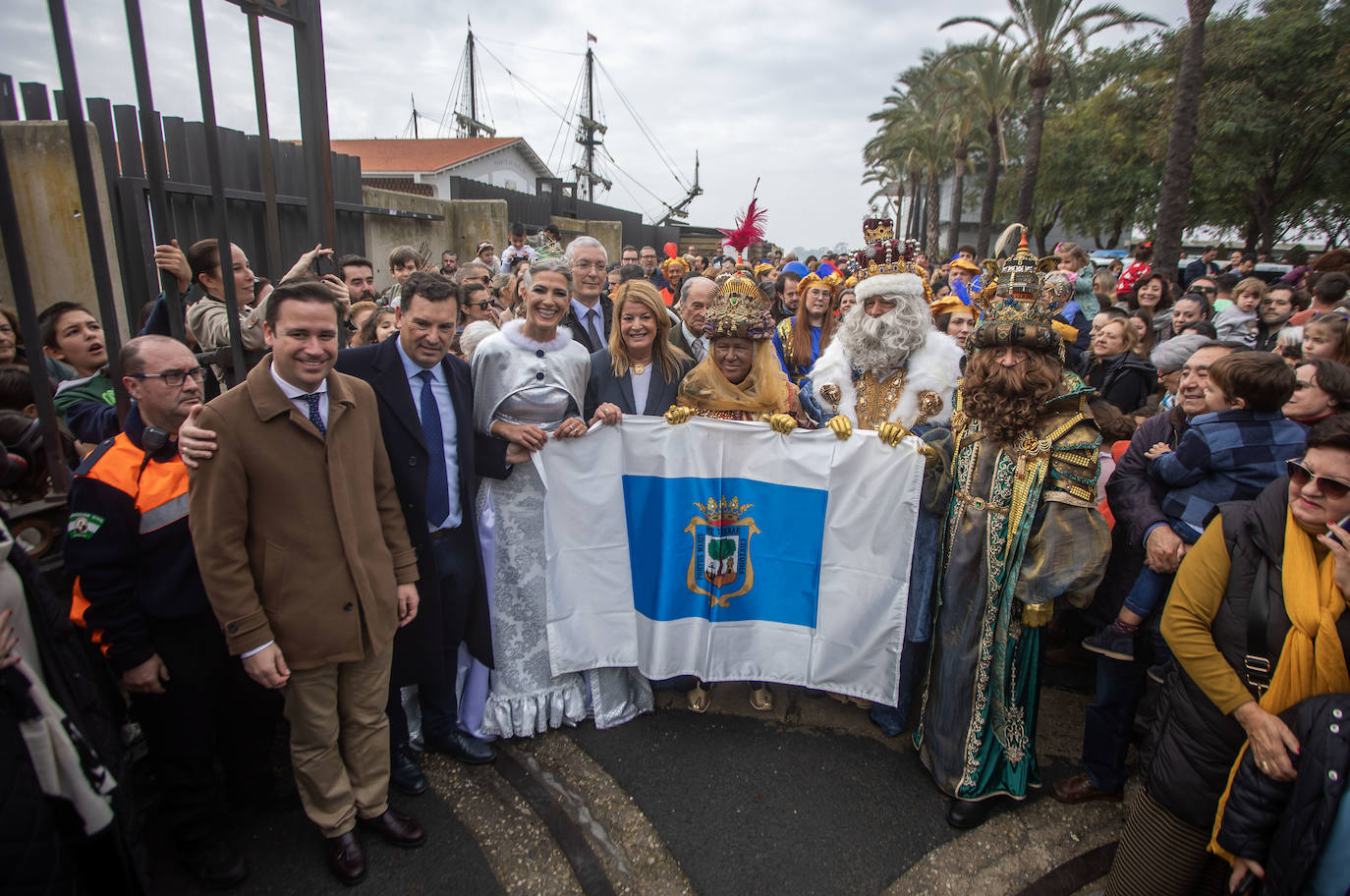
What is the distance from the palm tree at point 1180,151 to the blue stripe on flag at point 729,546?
11837 mm

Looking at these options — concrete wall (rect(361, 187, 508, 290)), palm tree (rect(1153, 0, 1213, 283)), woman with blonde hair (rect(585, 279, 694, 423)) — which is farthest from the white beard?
palm tree (rect(1153, 0, 1213, 283))

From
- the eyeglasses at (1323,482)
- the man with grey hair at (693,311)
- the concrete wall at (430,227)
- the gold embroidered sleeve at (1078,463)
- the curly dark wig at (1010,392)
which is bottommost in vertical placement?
the gold embroidered sleeve at (1078,463)

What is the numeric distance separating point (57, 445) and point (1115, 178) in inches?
1469

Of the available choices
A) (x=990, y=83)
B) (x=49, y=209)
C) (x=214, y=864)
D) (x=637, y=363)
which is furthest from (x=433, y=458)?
(x=990, y=83)

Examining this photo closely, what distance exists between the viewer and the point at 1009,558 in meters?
2.99

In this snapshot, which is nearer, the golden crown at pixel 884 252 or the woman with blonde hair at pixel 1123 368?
the golden crown at pixel 884 252

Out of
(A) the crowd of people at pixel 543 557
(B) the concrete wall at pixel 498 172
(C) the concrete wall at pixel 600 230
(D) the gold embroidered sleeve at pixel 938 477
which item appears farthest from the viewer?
(B) the concrete wall at pixel 498 172

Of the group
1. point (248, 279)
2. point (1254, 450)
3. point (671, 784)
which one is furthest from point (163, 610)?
point (1254, 450)

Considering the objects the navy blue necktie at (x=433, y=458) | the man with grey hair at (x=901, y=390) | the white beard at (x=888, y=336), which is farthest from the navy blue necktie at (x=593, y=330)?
the navy blue necktie at (x=433, y=458)

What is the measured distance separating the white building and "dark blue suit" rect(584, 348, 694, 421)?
91.8 ft

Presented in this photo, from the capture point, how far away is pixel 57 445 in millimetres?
2793

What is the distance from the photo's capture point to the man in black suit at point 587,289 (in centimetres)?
520

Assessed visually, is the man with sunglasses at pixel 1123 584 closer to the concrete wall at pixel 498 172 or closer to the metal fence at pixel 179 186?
the metal fence at pixel 179 186

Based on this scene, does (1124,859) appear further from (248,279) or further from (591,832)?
(248,279)
